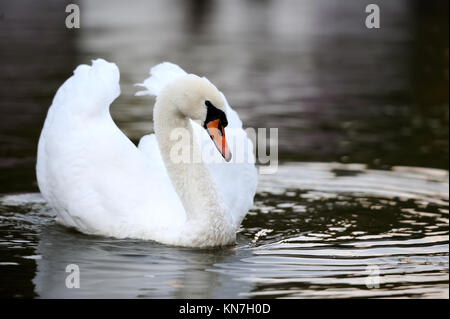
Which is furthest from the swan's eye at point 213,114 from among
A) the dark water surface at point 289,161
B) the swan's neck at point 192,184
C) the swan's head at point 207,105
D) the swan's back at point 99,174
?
the dark water surface at point 289,161

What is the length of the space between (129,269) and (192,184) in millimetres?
917

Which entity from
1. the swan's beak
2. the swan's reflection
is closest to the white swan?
→ the swan's beak

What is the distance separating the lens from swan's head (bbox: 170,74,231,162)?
6.75 metres

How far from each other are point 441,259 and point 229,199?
173 cm

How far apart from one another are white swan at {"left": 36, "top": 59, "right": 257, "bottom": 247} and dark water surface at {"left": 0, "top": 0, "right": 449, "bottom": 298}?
190 mm

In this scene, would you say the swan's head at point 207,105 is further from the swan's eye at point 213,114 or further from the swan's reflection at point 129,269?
the swan's reflection at point 129,269

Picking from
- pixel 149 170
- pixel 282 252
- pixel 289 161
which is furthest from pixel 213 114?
pixel 289 161

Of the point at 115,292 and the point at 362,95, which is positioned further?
the point at 362,95

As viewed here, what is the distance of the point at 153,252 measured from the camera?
6.99 m

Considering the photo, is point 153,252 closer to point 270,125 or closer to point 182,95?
point 182,95

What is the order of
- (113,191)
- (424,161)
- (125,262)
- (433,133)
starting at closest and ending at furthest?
1. (125,262)
2. (113,191)
3. (424,161)
4. (433,133)
